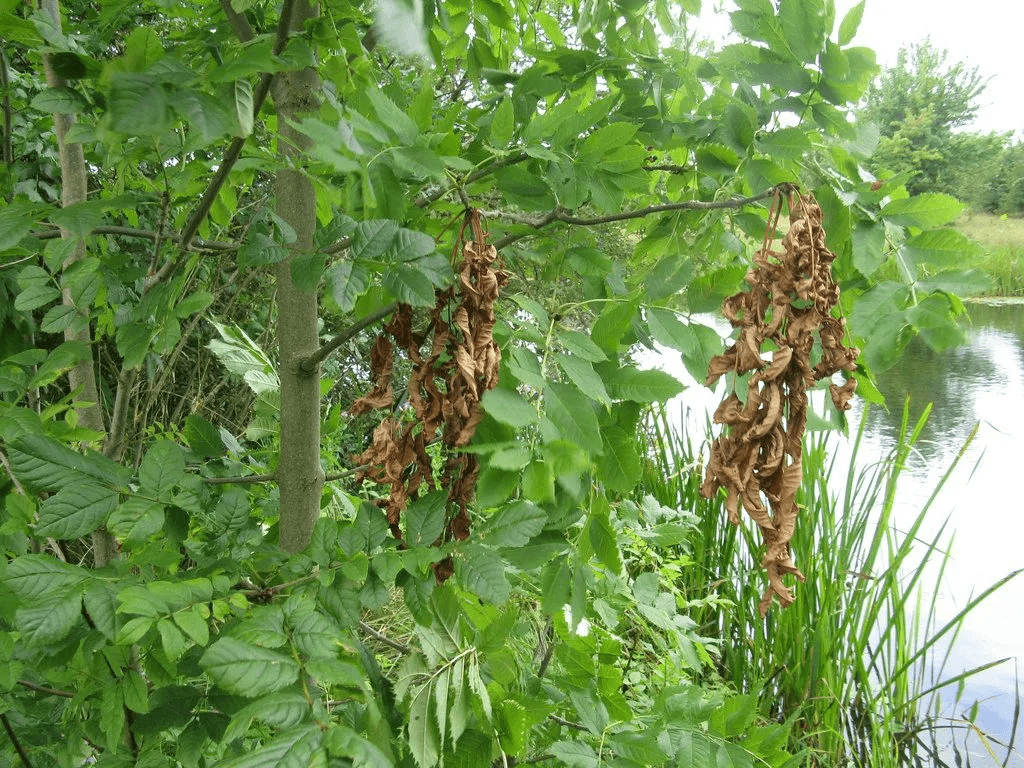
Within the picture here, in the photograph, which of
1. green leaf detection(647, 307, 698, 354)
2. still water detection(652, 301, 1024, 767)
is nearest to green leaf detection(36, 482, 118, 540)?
green leaf detection(647, 307, 698, 354)

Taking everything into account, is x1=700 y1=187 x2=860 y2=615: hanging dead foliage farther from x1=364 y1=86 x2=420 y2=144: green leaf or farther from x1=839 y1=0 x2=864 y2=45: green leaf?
x1=364 y1=86 x2=420 y2=144: green leaf

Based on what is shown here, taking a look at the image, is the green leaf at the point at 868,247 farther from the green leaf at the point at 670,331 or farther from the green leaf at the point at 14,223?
the green leaf at the point at 14,223

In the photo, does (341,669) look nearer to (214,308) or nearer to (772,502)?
(772,502)

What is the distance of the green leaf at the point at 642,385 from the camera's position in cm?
56

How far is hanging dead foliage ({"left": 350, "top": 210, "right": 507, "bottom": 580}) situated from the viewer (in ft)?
1.74

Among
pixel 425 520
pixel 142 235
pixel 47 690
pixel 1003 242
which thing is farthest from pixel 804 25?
pixel 1003 242

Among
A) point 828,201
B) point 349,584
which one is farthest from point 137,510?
point 828,201

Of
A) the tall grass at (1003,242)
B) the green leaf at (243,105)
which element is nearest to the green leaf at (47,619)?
the green leaf at (243,105)

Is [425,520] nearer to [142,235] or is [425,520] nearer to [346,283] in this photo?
[346,283]

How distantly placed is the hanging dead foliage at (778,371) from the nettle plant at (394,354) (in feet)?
0.14

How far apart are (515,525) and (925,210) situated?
1.39 feet

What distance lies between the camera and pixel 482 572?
0.56 metres

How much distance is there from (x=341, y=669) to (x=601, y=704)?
1.24ft

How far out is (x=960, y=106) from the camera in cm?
776
